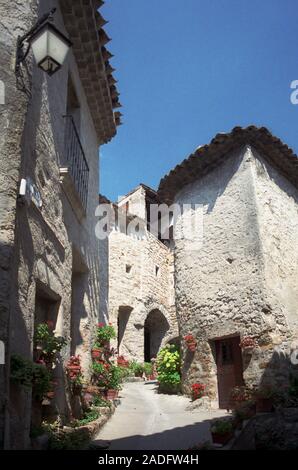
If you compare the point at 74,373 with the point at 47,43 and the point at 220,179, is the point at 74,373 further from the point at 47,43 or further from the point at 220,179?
the point at 220,179

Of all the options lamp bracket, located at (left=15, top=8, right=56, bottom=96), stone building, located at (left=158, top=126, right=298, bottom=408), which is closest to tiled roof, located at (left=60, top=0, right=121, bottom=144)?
stone building, located at (left=158, top=126, right=298, bottom=408)

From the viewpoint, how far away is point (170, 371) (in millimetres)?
11039

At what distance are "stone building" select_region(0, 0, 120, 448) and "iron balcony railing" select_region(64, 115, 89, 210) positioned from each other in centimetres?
2

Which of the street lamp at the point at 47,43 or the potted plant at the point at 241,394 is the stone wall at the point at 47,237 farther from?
the potted plant at the point at 241,394

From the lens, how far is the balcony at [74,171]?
21.0ft

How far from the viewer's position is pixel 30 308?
452 centimetres

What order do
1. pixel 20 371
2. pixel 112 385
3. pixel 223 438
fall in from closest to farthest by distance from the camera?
1. pixel 20 371
2. pixel 223 438
3. pixel 112 385

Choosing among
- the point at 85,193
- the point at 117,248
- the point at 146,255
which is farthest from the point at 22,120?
the point at 146,255

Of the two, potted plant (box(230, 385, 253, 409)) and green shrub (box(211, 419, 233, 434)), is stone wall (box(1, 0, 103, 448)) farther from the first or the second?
potted plant (box(230, 385, 253, 409))

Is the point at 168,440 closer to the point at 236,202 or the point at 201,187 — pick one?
the point at 236,202

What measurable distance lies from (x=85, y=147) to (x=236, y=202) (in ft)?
12.8

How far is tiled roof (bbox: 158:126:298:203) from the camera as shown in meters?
10.1

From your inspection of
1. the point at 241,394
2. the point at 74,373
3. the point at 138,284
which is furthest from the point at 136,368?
the point at 74,373

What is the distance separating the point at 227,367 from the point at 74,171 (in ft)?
18.2
